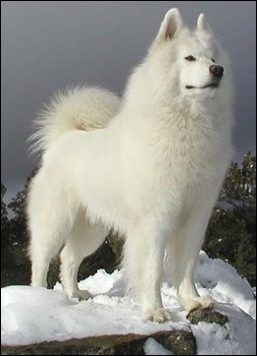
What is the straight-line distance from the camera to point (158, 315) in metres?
5.26

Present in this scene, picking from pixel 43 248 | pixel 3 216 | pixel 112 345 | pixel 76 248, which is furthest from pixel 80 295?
pixel 3 216

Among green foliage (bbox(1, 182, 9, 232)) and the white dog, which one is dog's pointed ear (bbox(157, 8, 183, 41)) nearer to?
the white dog

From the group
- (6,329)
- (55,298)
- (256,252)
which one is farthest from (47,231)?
(256,252)

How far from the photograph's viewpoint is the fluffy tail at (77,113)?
7.39m

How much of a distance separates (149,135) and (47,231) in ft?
5.92

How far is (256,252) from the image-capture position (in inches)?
667

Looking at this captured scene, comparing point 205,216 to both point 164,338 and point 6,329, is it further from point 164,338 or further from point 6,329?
point 6,329

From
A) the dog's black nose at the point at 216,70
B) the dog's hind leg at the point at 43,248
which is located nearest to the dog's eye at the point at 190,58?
the dog's black nose at the point at 216,70

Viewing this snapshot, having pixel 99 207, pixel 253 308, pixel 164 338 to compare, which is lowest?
pixel 253 308

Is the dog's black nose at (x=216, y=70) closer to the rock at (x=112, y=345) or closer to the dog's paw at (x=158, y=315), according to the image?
the dog's paw at (x=158, y=315)

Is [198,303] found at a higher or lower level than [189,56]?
lower

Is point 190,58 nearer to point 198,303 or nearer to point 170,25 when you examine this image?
point 170,25

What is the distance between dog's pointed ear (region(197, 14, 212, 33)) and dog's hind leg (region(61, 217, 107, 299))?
241 centimetres

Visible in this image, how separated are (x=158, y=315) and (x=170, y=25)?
8.15 ft
